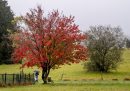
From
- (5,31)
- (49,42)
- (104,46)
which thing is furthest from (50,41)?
(5,31)

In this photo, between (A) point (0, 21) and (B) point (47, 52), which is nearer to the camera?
(B) point (47, 52)

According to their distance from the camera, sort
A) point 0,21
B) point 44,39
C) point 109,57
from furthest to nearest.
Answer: point 0,21 → point 109,57 → point 44,39

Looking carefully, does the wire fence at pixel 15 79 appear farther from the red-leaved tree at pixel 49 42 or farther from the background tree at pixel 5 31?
the background tree at pixel 5 31

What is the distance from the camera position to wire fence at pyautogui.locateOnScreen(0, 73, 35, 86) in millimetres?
46625

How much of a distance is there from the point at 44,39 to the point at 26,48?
9.05 ft

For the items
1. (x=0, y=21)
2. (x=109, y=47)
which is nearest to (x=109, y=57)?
(x=109, y=47)

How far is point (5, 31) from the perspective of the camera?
10950 centimetres

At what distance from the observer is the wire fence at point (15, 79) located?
46.6 metres

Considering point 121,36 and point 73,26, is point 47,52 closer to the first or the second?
point 73,26

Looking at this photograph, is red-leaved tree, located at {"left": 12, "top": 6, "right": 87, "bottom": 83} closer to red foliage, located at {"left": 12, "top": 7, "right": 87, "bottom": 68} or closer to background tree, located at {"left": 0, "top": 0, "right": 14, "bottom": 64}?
red foliage, located at {"left": 12, "top": 7, "right": 87, "bottom": 68}

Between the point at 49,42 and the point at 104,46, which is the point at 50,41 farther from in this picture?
the point at 104,46

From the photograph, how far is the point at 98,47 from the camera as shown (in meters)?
90.6

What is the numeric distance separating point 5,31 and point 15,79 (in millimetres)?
60910

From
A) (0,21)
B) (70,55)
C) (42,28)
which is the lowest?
(70,55)
